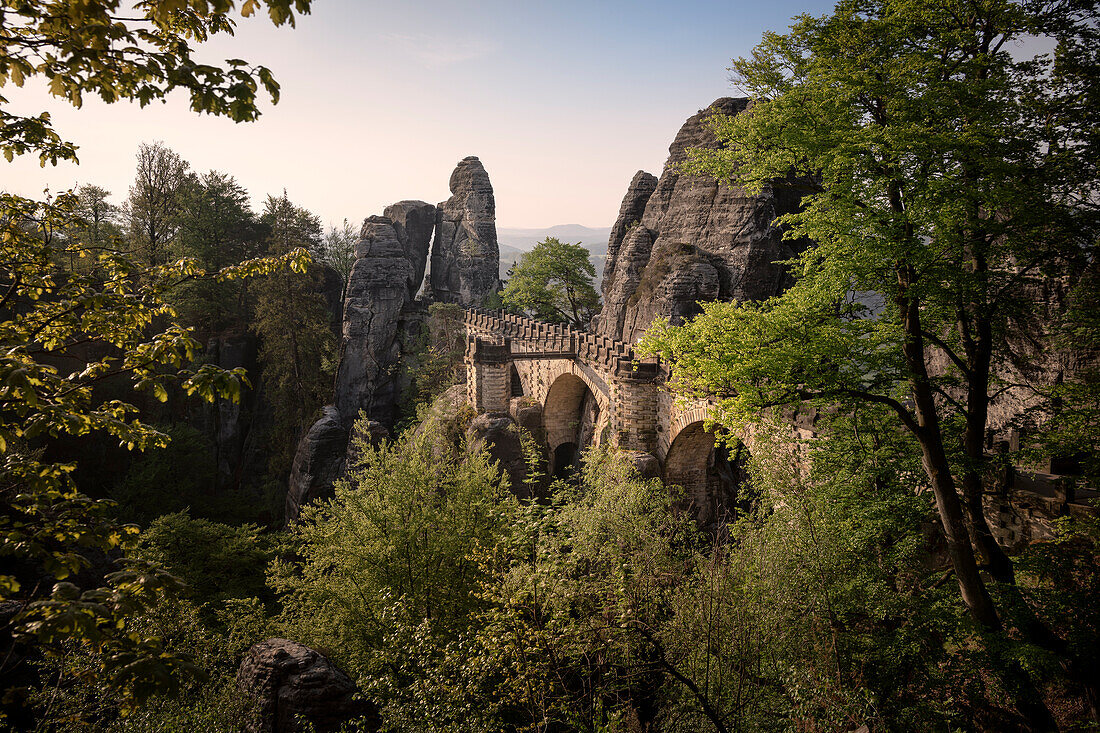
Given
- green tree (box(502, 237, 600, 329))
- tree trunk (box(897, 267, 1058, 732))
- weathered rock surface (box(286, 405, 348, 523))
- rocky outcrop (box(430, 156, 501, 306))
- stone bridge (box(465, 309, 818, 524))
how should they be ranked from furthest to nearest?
rocky outcrop (box(430, 156, 501, 306)) < green tree (box(502, 237, 600, 329)) < weathered rock surface (box(286, 405, 348, 523)) < stone bridge (box(465, 309, 818, 524)) < tree trunk (box(897, 267, 1058, 732))

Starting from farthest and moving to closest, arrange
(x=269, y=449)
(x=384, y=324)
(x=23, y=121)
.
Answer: (x=384, y=324)
(x=269, y=449)
(x=23, y=121)

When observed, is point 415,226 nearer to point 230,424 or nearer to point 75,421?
point 230,424

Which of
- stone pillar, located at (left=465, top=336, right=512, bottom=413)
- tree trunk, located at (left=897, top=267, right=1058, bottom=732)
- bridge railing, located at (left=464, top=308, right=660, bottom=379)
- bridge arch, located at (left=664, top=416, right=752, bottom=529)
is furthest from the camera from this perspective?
stone pillar, located at (left=465, top=336, right=512, bottom=413)

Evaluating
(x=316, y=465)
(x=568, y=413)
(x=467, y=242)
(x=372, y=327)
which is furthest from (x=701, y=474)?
(x=467, y=242)

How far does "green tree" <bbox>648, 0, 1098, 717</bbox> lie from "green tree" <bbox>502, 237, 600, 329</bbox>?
25483 millimetres

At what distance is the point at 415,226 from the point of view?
45.0 meters

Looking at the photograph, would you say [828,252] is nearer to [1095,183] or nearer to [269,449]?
[1095,183]

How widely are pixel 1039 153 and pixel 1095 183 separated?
0.78 metres

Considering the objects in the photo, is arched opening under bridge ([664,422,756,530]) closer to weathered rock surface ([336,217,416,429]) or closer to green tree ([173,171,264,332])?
weathered rock surface ([336,217,416,429])

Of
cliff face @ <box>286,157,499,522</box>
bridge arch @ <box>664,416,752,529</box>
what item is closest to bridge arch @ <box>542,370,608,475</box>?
bridge arch @ <box>664,416,752,529</box>

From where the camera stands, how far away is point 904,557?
916 centimetres

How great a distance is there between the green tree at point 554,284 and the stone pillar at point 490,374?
33.1ft

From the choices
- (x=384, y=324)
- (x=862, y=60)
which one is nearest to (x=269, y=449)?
(x=384, y=324)

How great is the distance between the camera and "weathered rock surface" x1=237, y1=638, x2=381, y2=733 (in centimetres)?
A: 766
